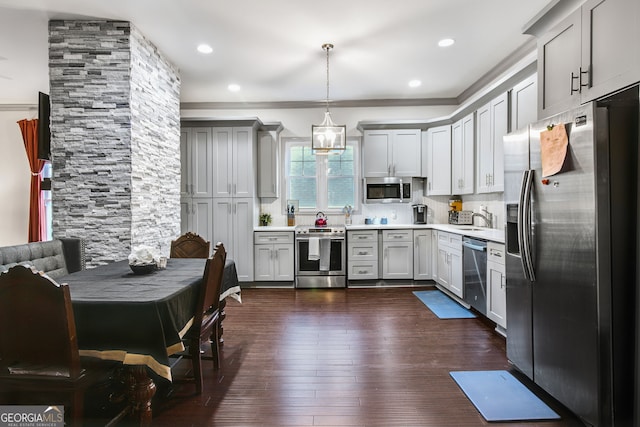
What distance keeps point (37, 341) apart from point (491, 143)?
444cm

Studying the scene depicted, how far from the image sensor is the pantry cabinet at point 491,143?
12.3 ft

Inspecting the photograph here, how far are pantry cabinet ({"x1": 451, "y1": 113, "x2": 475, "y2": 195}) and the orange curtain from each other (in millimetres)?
6765

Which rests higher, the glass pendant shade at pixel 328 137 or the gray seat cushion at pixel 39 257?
the glass pendant shade at pixel 328 137

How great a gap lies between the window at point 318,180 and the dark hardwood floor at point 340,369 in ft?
6.88

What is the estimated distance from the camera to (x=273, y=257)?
16.7 ft

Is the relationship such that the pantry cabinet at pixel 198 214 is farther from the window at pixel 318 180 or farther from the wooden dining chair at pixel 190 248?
the wooden dining chair at pixel 190 248

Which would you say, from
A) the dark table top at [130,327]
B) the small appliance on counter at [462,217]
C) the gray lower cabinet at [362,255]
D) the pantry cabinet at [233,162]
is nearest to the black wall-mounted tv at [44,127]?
the pantry cabinet at [233,162]

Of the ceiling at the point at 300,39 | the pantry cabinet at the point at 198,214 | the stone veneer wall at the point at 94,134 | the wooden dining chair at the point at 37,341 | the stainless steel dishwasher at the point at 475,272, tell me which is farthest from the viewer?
the pantry cabinet at the point at 198,214

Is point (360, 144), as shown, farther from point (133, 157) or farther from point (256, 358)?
point (256, 358)

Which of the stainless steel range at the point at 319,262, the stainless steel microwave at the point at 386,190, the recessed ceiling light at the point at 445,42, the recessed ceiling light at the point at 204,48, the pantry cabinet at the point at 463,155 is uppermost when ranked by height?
the recessed ceiling light at the point at 204,48

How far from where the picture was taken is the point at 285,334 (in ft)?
10.7

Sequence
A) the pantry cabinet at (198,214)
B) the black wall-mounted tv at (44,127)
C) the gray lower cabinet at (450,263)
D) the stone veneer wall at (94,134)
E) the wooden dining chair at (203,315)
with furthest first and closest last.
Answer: the pantry cabinet at (198,214) → the gray lower cabinet at (450,263) → the black wall-mounted tv at (44,127) → the stone veneer wall at (94,134) → the wooden dining chair at (203,315)

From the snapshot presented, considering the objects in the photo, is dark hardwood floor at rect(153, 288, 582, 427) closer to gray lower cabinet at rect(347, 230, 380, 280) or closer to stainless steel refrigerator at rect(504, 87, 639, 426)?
stainless steel refrigerator at rect(504, 87, 639, 426)

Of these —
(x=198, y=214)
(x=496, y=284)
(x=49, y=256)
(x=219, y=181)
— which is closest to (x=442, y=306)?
(x=496, y=284)
